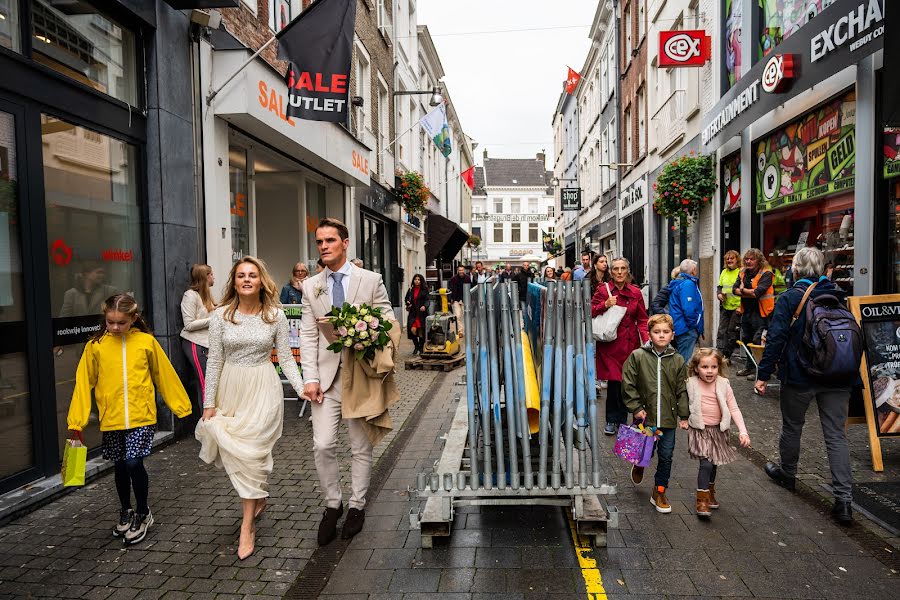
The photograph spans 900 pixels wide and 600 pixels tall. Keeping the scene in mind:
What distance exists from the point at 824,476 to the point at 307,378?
4268mm

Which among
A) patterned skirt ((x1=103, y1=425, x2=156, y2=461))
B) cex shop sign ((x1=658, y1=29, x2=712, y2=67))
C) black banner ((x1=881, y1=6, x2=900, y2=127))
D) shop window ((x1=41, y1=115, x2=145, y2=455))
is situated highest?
cex shop sign ((x1=658, y1=29, x2=712, y2=67))

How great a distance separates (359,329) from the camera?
4.02m

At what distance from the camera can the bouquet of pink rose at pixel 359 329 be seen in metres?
4.04

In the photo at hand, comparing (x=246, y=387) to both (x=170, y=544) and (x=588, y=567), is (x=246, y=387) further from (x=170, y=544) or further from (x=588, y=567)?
(x=588, y=567)

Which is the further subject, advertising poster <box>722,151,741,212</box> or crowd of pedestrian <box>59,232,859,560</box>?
advertising poster <box>722,151,741,212</box>

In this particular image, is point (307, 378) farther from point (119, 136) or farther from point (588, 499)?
point (119, 136)

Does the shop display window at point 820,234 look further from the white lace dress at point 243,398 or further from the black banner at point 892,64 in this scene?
the white lace dress at point 243,398

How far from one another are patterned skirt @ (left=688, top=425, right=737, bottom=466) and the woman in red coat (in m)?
2.22

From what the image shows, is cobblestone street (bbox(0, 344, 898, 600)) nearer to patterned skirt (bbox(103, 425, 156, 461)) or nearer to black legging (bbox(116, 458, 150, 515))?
black legging (bbox(116, 458, 150, 515))

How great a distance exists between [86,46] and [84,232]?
1722 mm

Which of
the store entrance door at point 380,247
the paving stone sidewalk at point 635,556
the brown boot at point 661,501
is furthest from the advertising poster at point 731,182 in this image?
the brown boot at point 661,501

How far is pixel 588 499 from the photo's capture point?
163 inches

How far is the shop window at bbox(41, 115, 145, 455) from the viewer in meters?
5.35

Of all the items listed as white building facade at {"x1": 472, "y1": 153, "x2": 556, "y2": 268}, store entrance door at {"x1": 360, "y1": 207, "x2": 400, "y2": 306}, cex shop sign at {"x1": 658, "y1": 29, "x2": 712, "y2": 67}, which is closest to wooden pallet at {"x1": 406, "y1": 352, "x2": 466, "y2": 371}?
store entrance door at {"x1": 360, "y1": 207, "x2": 400, "y2": 306}
